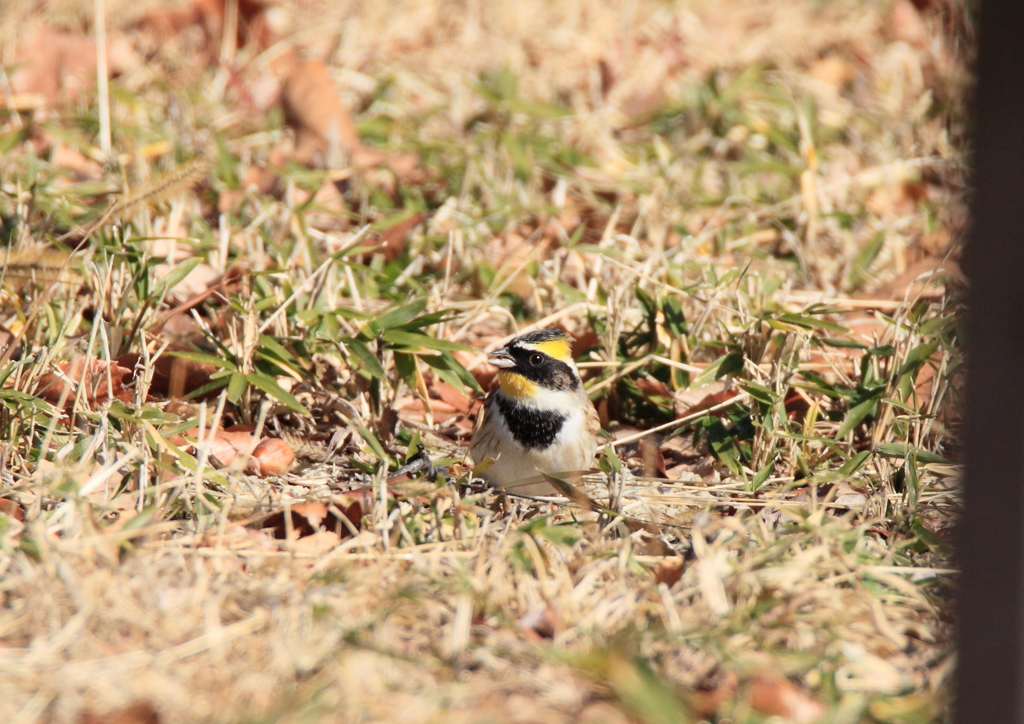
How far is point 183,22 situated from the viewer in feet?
24.1

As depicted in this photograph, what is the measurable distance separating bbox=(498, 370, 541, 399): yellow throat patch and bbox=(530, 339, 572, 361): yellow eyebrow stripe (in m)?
0.13

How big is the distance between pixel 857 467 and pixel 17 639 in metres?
2.60

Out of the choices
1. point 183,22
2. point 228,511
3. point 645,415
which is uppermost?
point 183,22

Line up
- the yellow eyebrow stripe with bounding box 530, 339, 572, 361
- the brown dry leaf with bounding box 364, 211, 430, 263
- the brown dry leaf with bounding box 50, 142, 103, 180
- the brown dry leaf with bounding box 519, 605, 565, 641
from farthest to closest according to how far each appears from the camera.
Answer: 1. the brown dry leaf with bounding box 50, 142, 103, 180
2. the brown dry leaf with bounding box 364, 211, 430, 263
3. the yellow eyebrow stripe with bounding box 530, 339, 572, 361
4. the brown dry leaf with bounding box 519, 605, 565, 641

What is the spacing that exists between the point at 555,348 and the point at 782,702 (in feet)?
5.87

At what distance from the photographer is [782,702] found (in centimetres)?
233

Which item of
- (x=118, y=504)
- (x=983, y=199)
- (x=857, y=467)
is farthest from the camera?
(x=857, y=467)

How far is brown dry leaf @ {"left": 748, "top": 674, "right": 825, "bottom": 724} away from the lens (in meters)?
2.32

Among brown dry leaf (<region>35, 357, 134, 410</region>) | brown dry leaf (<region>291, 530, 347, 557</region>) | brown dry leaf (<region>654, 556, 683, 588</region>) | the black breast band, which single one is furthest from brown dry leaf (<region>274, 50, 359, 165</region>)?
brown dry leaf (<region>654, 556, 683, 588</region>)

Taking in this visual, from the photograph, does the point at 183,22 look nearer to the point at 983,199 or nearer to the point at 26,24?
the point at 26,24

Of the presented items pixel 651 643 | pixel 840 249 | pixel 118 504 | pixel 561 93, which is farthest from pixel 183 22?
pixel 651 643

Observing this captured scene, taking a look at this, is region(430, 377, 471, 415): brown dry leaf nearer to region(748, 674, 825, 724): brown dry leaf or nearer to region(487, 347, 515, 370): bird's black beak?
region(487, 347, 515, 370): bird's black beak

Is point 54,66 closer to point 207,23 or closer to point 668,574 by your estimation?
point 207,23

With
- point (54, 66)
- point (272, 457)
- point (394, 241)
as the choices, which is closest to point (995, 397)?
point (272, 457)
